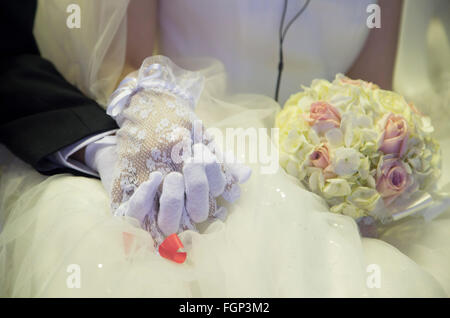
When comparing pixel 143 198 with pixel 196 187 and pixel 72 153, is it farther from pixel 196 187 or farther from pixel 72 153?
pixel 72 153

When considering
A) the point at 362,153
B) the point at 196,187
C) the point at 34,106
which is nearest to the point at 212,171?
the point at 196,187

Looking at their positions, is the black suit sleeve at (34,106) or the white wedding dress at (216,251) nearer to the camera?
the white wedding dress at (216,251)

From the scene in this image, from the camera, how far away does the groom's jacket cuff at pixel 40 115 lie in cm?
66

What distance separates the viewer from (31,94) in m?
0.69

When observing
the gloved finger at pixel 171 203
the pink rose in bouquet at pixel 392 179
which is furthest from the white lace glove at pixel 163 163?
the pink rose in bouquet at pixel 392 179

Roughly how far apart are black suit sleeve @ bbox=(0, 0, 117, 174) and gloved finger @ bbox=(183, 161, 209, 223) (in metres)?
0.23

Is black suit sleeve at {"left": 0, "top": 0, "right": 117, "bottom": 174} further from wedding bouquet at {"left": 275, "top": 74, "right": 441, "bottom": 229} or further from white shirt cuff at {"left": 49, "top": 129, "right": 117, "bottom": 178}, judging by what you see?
wedding bouquet at {"left": 275, "top": 74, "right": 441, "bottom": 229}

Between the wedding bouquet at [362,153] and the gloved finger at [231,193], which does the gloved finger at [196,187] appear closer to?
the gloved finger at [231,193]

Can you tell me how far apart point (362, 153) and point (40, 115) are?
597mm

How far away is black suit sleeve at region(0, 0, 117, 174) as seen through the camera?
2.17 ft

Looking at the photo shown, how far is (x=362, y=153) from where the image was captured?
0.64 meters

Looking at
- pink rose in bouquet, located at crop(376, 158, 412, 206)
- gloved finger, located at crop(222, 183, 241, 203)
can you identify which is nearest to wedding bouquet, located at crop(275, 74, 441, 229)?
pink rose in bouquet, located at crop(376, 158, 412, 206)

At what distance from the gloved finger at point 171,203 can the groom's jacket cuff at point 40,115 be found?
217mm

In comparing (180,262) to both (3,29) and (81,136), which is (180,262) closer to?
(81,136)
